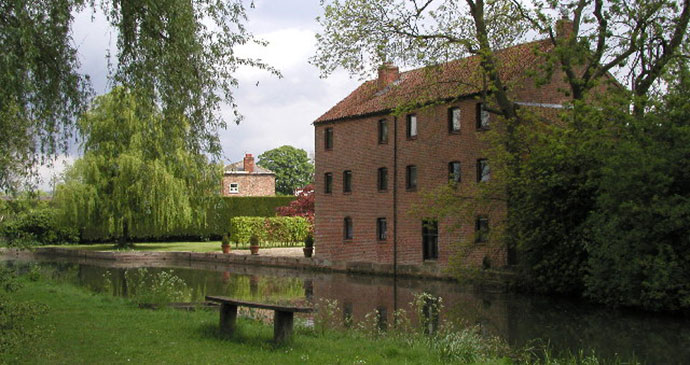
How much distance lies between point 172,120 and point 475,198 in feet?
46.5

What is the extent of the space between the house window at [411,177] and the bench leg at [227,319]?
19.7 metres

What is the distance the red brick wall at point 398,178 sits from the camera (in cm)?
2614

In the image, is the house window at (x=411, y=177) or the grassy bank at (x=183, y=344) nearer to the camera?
the grassy bank at (x=183, y=344)

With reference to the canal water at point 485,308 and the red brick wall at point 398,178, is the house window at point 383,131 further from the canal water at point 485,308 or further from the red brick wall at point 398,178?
the canal water at point 485,308

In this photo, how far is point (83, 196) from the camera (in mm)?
35875

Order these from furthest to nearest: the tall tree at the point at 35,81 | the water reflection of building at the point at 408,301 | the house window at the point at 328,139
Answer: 1. the house window at the point at 328,139
2. the water reflection of building at the point at 408,301
3. the tall tree at the point at 35,81

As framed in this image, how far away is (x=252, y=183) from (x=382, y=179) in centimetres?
3815

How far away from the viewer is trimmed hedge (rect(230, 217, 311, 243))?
40.1 meters

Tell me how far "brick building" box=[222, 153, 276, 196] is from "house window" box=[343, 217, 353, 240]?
34.9 meters

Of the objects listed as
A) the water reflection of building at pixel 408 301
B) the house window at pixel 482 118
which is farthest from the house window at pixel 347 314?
the house window at pixel 482 118

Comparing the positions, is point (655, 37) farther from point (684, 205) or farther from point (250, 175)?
point (250, 175)

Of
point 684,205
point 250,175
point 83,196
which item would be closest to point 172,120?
point 684,205

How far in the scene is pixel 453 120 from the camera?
27.5 meters

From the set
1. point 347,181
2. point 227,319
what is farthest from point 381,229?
point 227,319
